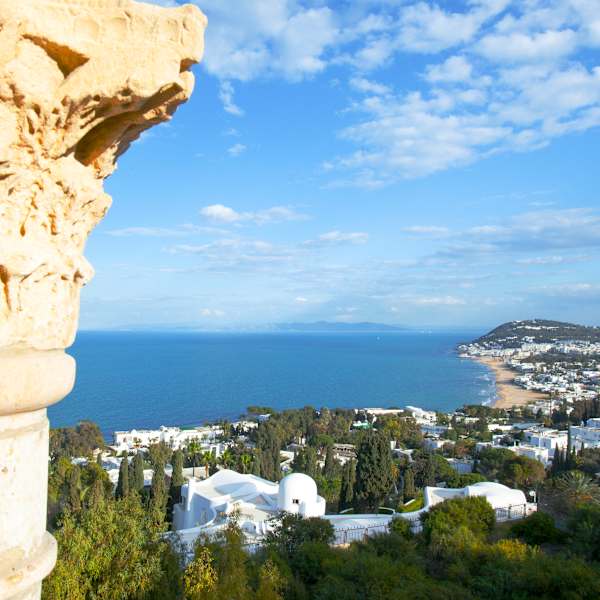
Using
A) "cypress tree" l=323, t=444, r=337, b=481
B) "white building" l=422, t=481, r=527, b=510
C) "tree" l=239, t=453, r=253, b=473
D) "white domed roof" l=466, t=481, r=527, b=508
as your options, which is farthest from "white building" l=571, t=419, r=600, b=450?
"white building" l=422, t=481, r=527, b=510

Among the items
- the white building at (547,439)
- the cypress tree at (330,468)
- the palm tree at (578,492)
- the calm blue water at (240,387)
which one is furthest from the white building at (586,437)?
the calm blue water at (240,387)

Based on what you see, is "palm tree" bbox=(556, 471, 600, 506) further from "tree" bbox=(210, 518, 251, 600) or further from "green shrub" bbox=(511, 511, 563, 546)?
"tree" bbox=(210, 518, 251, 600)

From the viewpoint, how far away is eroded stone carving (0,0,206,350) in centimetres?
227

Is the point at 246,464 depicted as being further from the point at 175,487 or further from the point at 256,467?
the point at 175,487

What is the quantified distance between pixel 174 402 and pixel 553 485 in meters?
67.9

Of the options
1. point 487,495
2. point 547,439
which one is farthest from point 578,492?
point 547,439

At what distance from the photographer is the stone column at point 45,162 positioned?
2.27m

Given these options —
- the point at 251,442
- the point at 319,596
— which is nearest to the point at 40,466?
the point at 319,596

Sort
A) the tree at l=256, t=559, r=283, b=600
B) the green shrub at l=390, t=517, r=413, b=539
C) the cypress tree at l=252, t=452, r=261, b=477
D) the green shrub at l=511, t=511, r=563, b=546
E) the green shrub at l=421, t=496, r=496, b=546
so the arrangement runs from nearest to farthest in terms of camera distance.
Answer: the tree at l=256, t=559, r=283, b=600 → the green shrub at l=421, t=496, r=496, b=546 → the green shrub at l=511, t=511, r=563, b=546 → the green shrub at l=390, t=517, r=413, b=539 → the cypress tree at l=252, t=452, r=261, b=477

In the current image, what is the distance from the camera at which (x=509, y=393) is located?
94.1m

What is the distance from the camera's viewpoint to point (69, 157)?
2.62m

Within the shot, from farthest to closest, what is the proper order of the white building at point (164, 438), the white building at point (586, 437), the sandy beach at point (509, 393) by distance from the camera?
the sandy beach at point (509, 393) → the white building at point (164, 438) → the white building at point (586, 437)

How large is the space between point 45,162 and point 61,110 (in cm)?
24

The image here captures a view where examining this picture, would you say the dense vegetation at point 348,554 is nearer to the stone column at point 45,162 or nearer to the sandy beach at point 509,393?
the stone column at point 45,162
